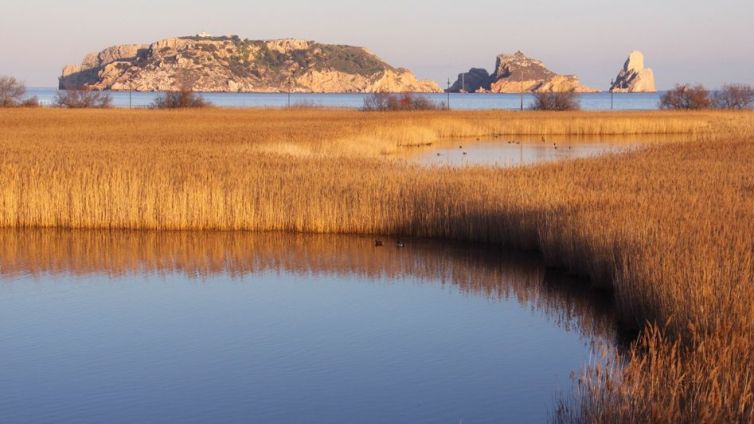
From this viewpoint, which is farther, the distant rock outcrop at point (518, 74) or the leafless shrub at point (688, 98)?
the distant rock outcrop at point (518, 74)

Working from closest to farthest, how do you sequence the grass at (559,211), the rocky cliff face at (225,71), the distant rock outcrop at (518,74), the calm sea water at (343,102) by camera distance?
the grass at (559,211) → the calm sea water at (343,102) → the rocky cliff face at (225,71) → the distant rock outcrop at (518,74)

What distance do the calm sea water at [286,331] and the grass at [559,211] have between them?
1.51ft

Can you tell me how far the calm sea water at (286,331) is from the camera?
8773mm

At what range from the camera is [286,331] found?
11.3 metres

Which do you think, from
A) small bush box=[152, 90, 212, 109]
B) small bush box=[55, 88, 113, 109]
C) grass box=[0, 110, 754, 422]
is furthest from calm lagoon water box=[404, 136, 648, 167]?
small bush box=[55, 88, 113, 109]

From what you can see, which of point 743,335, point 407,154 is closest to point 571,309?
point 743,335

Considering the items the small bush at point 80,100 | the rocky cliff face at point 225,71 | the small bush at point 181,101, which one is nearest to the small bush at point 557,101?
the small bush at point 181,101

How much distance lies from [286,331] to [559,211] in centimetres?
515

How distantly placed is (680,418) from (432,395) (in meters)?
3.24

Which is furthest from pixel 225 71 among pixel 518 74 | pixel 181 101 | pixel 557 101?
pixel 557 101

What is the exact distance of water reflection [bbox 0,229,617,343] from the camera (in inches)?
526

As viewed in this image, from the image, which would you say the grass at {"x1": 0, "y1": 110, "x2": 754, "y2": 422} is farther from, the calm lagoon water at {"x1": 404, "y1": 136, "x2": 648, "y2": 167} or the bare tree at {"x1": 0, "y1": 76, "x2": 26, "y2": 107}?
the bare tree at {"x1": 0, "y1": 76, "x2": 26, "y2": 107}

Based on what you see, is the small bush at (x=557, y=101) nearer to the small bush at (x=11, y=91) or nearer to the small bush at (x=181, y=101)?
the small bush at (x=181, y=101)

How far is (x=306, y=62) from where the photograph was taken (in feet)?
648
